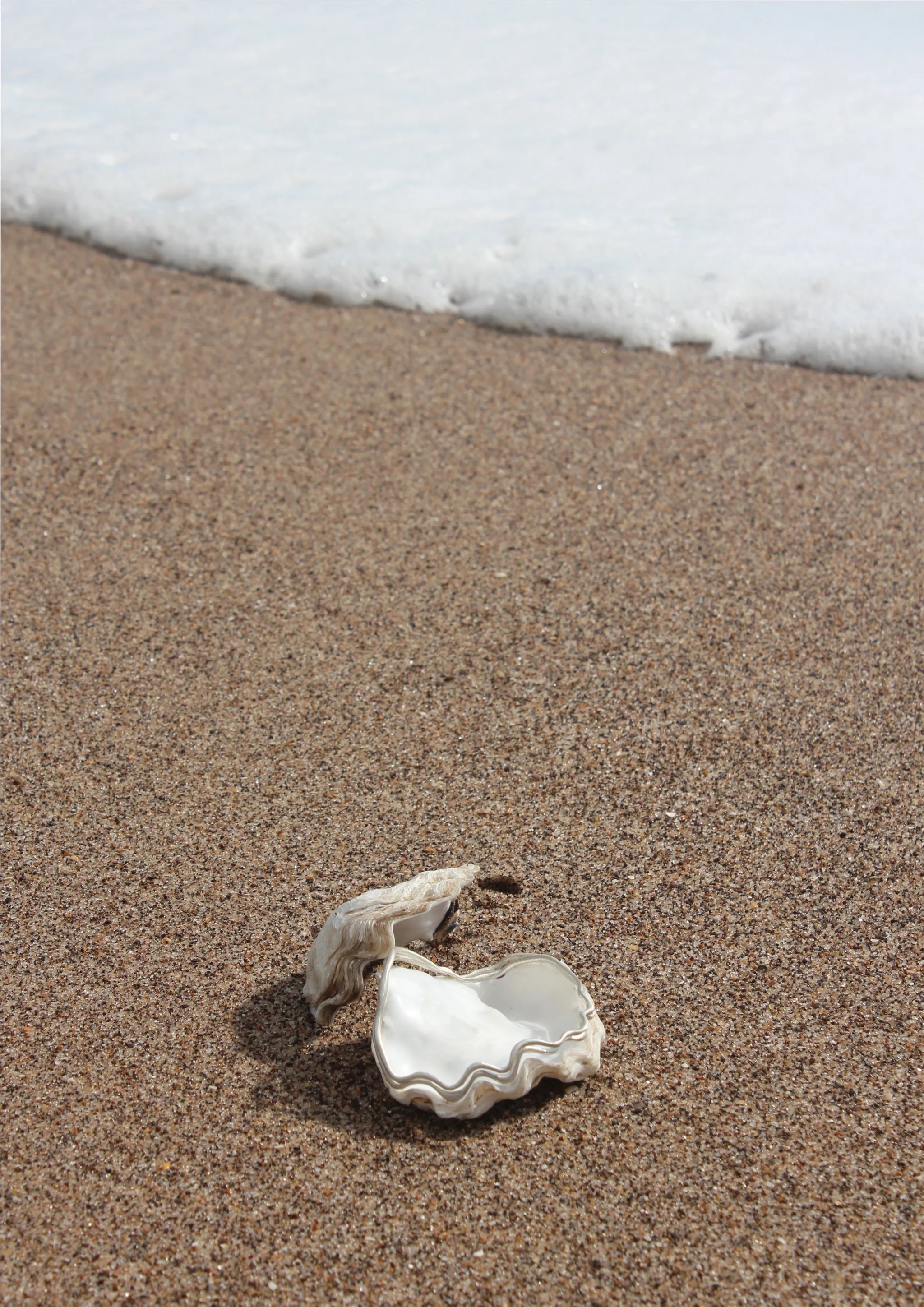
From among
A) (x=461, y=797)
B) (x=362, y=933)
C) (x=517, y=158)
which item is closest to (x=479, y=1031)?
(x=362, y=933)

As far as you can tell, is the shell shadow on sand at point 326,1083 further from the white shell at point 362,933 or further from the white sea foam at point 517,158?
the white sea foam at point 517,158

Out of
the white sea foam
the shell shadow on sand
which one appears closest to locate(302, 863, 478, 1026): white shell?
the shell shadow on sand

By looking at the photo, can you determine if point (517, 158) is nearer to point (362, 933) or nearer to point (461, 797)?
→ point (461, 797)

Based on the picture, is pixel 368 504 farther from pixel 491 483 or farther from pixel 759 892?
pixel 759 892

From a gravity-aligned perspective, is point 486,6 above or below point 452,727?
above

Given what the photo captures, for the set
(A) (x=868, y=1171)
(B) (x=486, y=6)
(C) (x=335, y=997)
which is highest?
(B) (x=486, y=6)

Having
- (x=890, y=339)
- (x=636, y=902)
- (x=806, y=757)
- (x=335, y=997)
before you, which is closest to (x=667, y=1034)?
(x=636, y=902)
